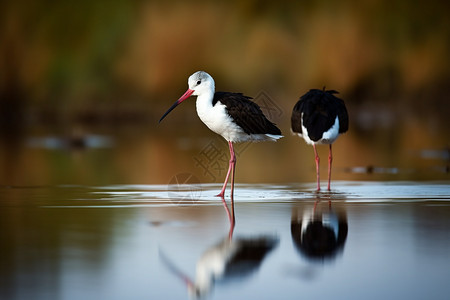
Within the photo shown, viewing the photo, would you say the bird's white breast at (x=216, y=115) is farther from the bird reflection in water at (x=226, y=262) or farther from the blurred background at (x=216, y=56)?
the blurred background at (x=216, y=56)

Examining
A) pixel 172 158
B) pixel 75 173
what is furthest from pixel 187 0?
pixel 75 173

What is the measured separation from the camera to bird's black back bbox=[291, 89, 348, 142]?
11.7m

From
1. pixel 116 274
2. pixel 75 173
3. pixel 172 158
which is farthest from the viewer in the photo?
pixel 172 158

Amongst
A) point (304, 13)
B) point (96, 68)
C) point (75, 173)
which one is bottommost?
point (75, 173)

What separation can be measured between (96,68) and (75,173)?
39.7 meters

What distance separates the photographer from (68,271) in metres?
6.01

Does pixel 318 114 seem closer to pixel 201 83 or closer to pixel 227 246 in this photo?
pixel 201 83

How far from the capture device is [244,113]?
1081 centimetres

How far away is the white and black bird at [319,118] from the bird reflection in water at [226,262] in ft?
13.9

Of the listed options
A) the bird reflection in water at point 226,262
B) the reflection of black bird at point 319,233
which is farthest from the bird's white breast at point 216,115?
the bird reflection in water at point 226,262

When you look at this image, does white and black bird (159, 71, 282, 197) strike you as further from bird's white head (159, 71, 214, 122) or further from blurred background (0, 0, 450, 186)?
blurred background (0, 0, 450, 186)

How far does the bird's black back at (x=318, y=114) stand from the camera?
1173 cm

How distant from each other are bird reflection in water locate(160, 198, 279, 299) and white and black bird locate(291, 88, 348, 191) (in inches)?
167

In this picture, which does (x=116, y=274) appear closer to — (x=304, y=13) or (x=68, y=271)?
(x=68, y=271)
